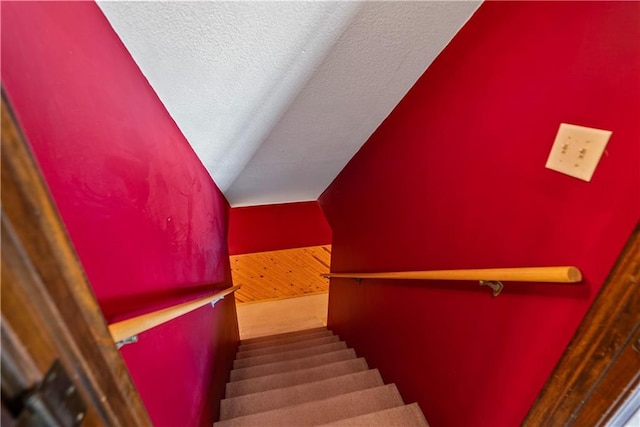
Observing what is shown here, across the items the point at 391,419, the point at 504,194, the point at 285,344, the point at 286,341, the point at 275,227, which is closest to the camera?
the point at 504,194

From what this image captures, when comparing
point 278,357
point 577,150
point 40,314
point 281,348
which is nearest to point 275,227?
point 281,348

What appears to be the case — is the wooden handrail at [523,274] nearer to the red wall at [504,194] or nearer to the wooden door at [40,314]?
the red wall at [504,194]

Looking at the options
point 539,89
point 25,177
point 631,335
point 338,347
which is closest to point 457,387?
point 631,335

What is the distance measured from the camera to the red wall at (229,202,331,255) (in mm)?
4539

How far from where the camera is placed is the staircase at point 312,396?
1536mm

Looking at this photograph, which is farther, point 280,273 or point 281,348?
point 280,273

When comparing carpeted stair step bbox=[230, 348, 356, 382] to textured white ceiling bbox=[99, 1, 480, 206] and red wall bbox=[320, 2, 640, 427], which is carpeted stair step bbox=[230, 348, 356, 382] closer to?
red wall bbox=[320, 2, 640, 427]

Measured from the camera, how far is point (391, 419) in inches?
59.1

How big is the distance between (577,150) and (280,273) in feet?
16.6

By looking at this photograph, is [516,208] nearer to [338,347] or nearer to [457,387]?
[457,387]

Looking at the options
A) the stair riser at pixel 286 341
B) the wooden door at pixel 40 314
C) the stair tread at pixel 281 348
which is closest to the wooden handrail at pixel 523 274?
the wooden door at pixel 40 314

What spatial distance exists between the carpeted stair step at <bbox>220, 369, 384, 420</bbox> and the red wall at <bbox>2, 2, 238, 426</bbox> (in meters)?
0.31

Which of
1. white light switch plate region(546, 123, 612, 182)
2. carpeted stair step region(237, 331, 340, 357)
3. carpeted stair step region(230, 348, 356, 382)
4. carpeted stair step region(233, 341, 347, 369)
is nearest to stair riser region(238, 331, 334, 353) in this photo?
carpeted stair step region(237, 331, 340, 357)

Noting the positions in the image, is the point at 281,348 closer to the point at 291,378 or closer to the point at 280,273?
the point at 291,378
